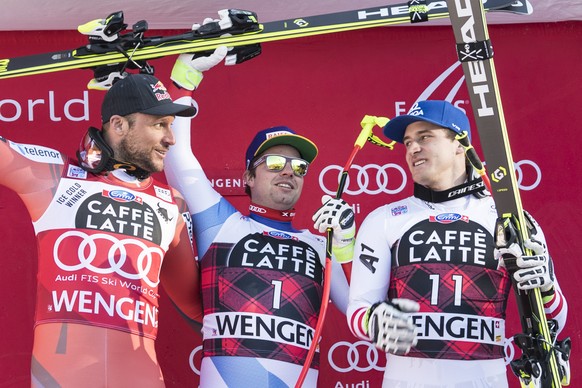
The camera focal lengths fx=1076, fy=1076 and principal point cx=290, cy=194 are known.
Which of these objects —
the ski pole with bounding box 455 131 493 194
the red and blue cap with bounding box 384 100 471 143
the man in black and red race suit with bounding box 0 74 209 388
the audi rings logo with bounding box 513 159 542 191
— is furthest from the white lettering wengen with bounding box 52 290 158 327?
the audi rings logo with bounding box 513 159 542 191

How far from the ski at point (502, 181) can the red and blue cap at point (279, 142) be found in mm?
947

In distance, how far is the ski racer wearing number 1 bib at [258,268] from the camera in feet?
13.0

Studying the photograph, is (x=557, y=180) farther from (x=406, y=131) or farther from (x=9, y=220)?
(x=9, y=220)

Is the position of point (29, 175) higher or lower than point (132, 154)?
lower

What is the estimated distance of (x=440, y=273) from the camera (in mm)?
3764

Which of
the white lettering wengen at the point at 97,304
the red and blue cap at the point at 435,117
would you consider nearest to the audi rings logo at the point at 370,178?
the red and blue cap at the point at 435,117

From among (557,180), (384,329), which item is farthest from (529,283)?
(557,180)

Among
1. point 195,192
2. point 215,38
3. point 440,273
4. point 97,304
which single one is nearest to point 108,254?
point 97,304

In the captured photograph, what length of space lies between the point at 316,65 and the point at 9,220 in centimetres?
154

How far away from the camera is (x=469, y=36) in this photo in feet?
11.5

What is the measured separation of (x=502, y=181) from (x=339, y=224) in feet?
2.09

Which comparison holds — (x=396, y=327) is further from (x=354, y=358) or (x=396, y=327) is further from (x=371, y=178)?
(x=371, y=178)

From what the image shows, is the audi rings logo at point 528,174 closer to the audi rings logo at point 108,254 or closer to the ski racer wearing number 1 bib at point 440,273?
the ski racer wearing number 1 bib at point 440,273

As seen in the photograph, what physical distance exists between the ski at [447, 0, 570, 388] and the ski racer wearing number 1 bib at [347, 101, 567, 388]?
10cm
